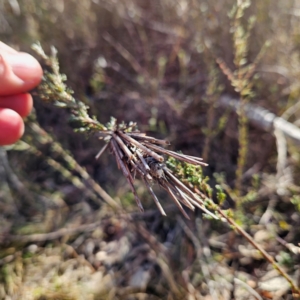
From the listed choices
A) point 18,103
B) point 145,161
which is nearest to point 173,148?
point 18,103

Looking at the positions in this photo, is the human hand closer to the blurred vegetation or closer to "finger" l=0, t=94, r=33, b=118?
"finger" l=0, t=94, r=33, b=118

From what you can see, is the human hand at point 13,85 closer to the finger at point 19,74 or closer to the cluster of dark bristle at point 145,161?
the finger at point 19,74

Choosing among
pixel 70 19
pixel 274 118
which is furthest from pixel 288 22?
pixel 70 19

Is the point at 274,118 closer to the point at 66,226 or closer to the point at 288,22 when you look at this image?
the point at 288,22

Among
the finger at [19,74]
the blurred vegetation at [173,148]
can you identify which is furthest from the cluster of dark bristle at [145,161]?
the finger at [19,74]

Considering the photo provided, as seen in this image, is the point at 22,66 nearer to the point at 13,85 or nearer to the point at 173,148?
the point at 13,85

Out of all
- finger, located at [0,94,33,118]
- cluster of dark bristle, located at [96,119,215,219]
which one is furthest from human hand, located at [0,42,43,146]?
cluster of dark bristle, located at [96,119,215,219]
